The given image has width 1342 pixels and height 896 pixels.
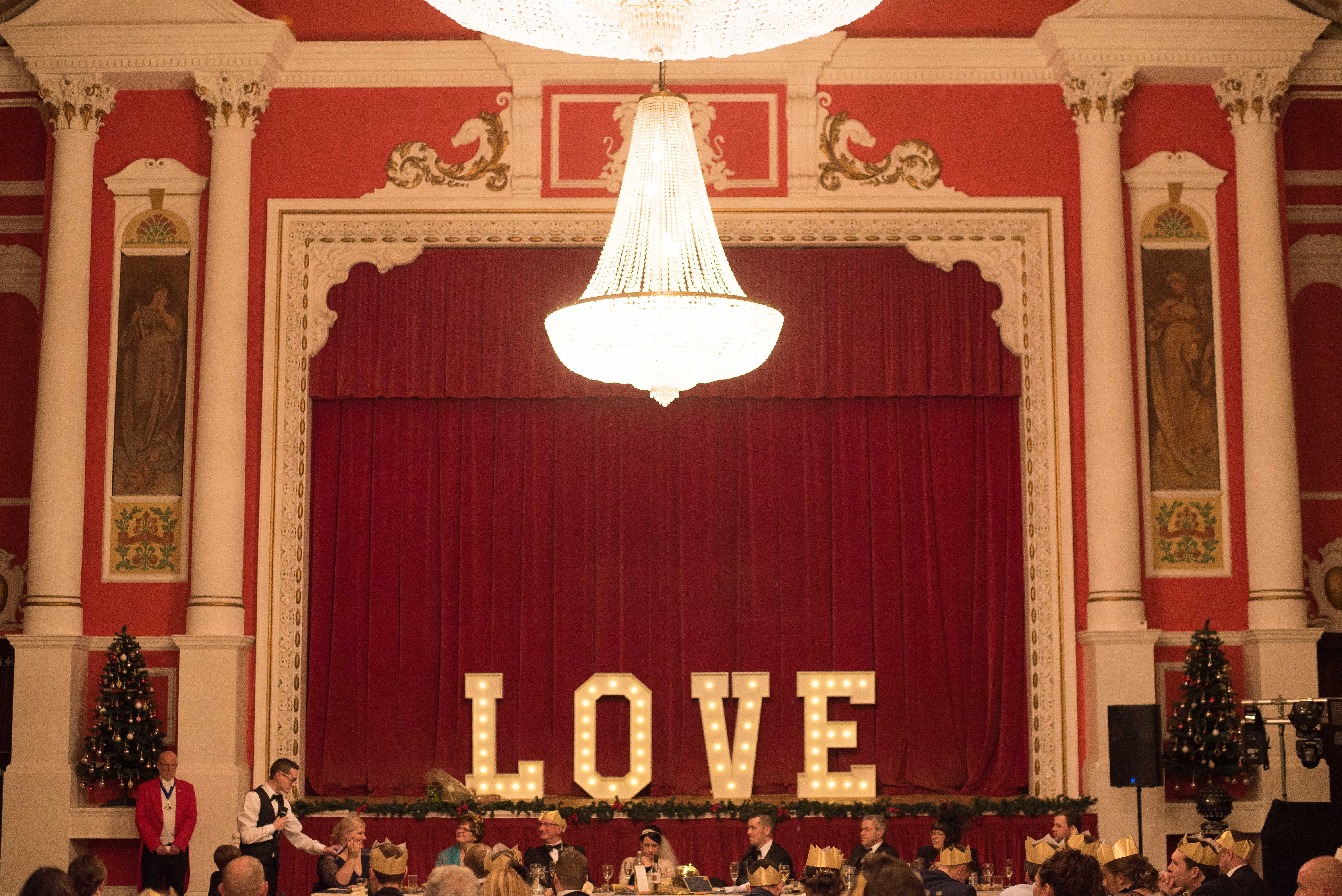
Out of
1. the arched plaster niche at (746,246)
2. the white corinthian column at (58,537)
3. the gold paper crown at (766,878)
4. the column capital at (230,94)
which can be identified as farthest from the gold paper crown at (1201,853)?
the column capital at (230,94)

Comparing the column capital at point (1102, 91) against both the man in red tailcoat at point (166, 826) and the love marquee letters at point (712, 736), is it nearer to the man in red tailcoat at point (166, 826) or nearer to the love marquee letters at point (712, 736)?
the love marquee letters at point (712, 736)

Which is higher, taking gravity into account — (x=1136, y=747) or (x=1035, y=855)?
(x=1136, y=747)

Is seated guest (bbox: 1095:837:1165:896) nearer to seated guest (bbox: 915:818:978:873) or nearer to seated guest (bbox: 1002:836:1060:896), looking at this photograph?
seated guest (bbox: 1002:836:1060:896)

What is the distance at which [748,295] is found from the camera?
12.3 meters

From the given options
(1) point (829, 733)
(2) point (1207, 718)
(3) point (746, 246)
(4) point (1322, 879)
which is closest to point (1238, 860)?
(4) point (1322, 879)

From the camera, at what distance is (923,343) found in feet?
40.5

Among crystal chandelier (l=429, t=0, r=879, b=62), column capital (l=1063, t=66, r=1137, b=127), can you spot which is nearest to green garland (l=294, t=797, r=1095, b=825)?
column capital (l=1063, t=66, r=1137, b=127)

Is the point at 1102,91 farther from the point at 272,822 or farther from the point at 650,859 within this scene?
the point at 272,822

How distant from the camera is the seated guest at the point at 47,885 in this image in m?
4.73

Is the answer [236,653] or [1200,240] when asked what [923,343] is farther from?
[236,653]

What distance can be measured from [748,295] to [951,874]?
5.64 m

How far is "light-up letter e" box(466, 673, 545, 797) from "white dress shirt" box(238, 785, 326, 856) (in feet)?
7.12

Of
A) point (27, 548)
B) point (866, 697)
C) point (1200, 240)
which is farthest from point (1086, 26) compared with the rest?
point (27, 548)

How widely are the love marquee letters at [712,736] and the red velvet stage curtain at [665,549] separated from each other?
5.0 inches
